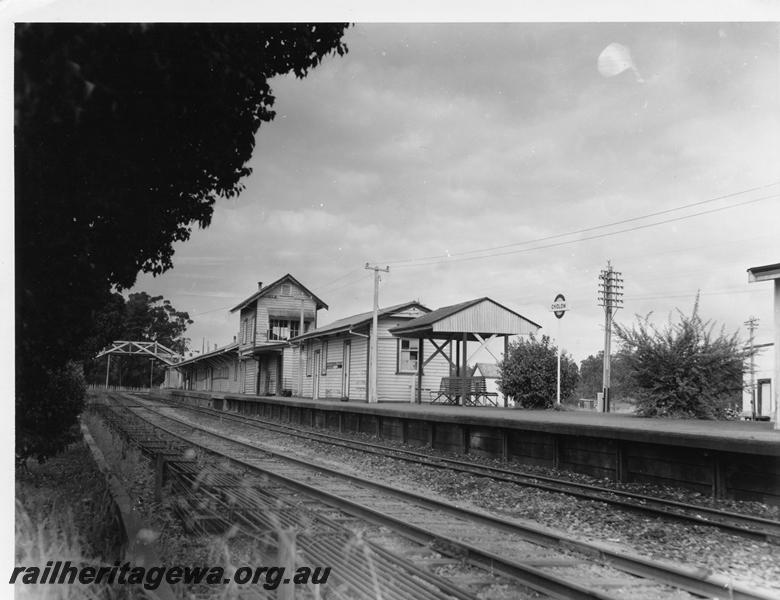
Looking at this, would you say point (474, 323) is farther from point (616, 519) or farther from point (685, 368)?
point (616, 519)

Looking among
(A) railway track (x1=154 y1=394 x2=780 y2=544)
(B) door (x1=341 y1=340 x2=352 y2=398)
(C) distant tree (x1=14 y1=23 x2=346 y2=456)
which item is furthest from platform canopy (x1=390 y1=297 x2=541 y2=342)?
(C) distant tree (x1=14 y1=23 x2=346 y2=456)

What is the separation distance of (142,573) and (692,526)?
5.72 meters

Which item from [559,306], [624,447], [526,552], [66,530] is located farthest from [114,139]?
[559,306]

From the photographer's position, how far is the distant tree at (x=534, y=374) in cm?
2530

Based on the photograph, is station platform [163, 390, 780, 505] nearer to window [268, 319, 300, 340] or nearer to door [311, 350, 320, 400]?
door [311, 350, 320, 400]

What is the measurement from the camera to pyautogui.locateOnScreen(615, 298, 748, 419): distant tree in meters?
15.2

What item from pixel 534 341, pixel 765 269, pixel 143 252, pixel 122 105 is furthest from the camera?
pixel 534 341

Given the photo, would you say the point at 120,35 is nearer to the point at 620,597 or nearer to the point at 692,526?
the point at 620,597

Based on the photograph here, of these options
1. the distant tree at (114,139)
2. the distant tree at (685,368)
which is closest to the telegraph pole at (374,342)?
the distant tree at (685,368)

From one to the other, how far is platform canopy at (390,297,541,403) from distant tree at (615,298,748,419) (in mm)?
8473

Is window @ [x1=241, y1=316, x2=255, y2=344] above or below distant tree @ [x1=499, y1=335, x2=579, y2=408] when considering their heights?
above

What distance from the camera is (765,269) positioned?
1307cm

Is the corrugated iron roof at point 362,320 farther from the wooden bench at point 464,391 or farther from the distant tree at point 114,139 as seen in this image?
the distant tree at point 114,139
